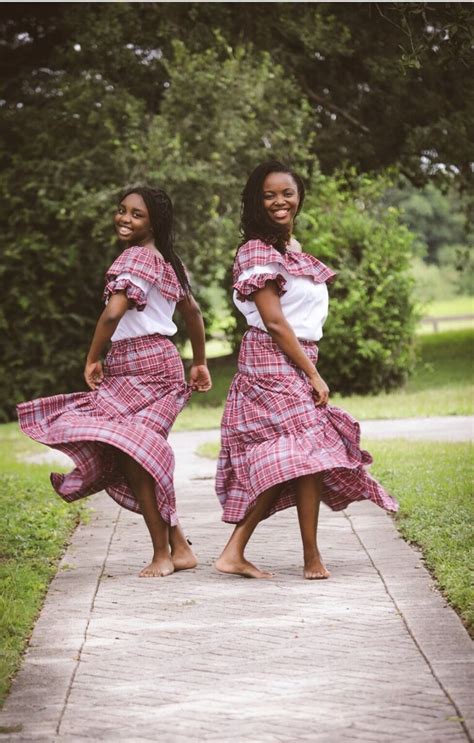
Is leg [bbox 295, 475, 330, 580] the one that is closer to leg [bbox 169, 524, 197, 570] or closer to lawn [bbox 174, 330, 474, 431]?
leg [bbox 169, 524, 197, 570]

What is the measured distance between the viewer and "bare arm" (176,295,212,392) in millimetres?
6580

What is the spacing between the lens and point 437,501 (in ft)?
25.5

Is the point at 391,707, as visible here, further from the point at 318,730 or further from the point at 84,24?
the point at 84,24

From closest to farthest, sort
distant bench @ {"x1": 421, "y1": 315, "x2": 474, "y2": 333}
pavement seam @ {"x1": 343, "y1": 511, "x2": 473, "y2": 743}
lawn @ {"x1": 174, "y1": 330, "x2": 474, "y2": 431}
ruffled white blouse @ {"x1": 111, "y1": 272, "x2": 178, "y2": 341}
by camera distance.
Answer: pavement seam @ {"x1": 343, "y1": 511, "x2": 473, "y2": 743}
ruffled white blouse @ {"x1": 111, "y1": 272, "x2": 178, "y2": 341}
lawn @ {"x1": 174, "y1": 330, "x2": 474, "y2": 431}
distant bench @ {"x1": 421, "y1": 315, "x2": 474, "y2": 333}

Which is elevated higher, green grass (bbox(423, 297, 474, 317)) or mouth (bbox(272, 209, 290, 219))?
mouth (bbox(272, 209, 290, 219))

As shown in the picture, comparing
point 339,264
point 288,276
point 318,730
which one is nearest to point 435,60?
point 339,264

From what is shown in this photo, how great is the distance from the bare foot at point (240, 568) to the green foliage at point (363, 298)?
10.4 m

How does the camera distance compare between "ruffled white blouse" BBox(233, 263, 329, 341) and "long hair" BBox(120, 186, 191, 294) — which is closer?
"ruffled white blouse" BBox(233, 263, 329, 341)

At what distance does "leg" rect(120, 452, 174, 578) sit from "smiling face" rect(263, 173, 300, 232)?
4.70 ft

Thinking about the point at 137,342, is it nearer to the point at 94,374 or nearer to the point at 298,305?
the point at 94,374

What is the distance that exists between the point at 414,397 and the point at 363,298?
5.14ft

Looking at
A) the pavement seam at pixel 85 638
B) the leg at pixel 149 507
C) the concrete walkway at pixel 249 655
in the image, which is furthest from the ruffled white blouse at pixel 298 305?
the pavement seam at pixel 85 638

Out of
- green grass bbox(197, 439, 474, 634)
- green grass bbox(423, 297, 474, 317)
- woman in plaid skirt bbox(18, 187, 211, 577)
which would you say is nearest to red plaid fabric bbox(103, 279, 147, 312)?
woman in plaid skirt bbox(18, 187, 211, 577)

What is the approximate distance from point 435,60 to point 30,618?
15.4 metres
